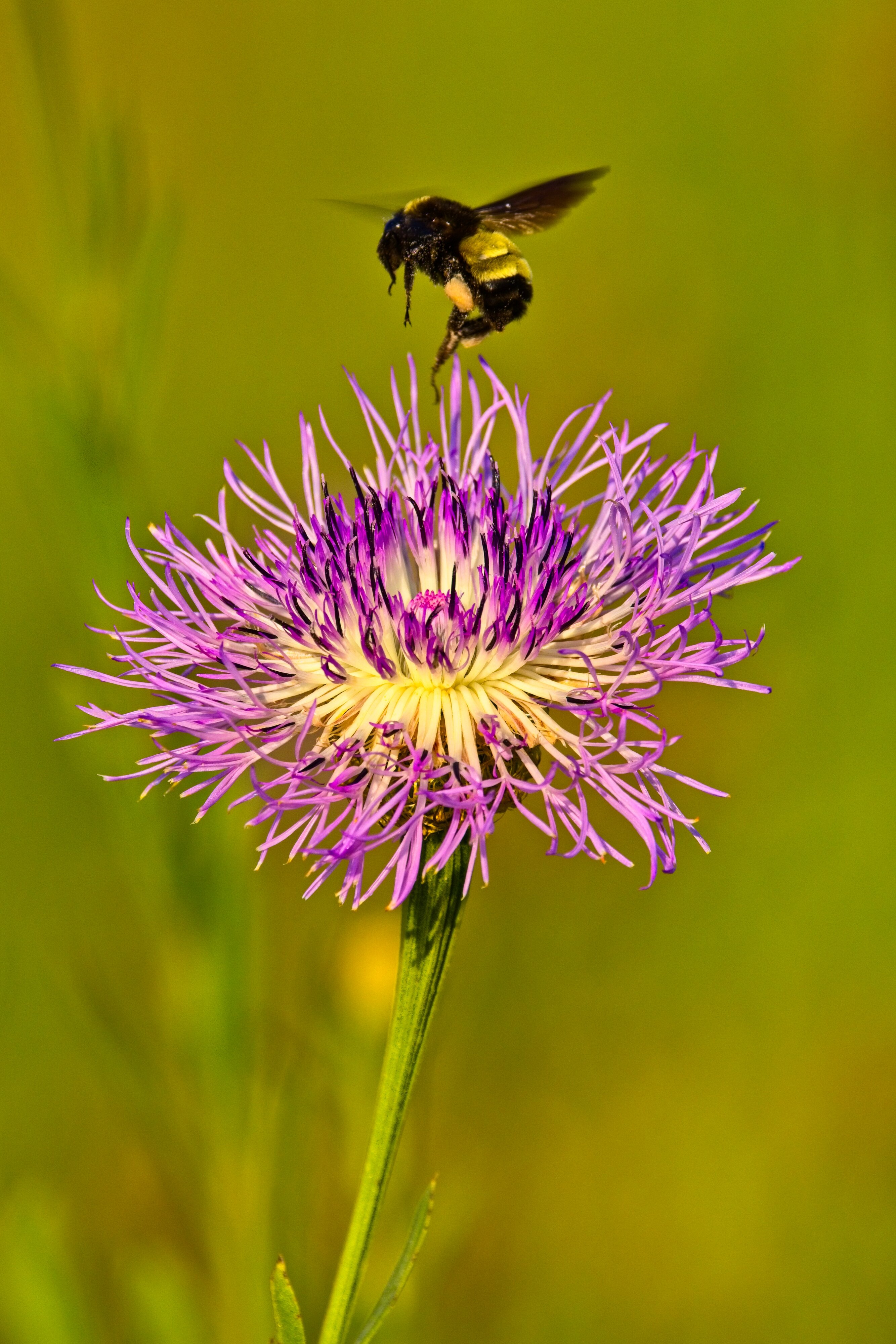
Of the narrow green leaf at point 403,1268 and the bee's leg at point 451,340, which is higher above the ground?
the bee's leg at point 451,340

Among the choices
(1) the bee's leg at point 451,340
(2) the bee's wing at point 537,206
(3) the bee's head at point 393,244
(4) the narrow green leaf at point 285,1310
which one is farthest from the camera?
(2) the bee's wing at point 537,206

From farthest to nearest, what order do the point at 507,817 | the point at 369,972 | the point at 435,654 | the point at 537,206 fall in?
the point at 507,817, the point at 537,206, the point at 369,972, the point at 435,654

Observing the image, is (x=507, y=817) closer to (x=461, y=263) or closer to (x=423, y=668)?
(x=461, y=263)

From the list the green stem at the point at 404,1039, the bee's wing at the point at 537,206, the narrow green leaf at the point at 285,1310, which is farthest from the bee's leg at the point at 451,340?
the narrow green leaf at the point at 285,1310

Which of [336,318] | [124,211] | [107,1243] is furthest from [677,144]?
[107,1243]

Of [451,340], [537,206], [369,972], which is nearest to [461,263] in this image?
[451,340]

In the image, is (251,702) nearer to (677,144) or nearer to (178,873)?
(178,873)

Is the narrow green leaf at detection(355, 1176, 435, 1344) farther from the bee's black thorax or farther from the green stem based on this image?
the bee's black thorax

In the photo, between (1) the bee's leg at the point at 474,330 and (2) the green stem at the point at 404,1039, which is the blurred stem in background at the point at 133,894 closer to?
(1) the bee's leg at the point at 474,330
